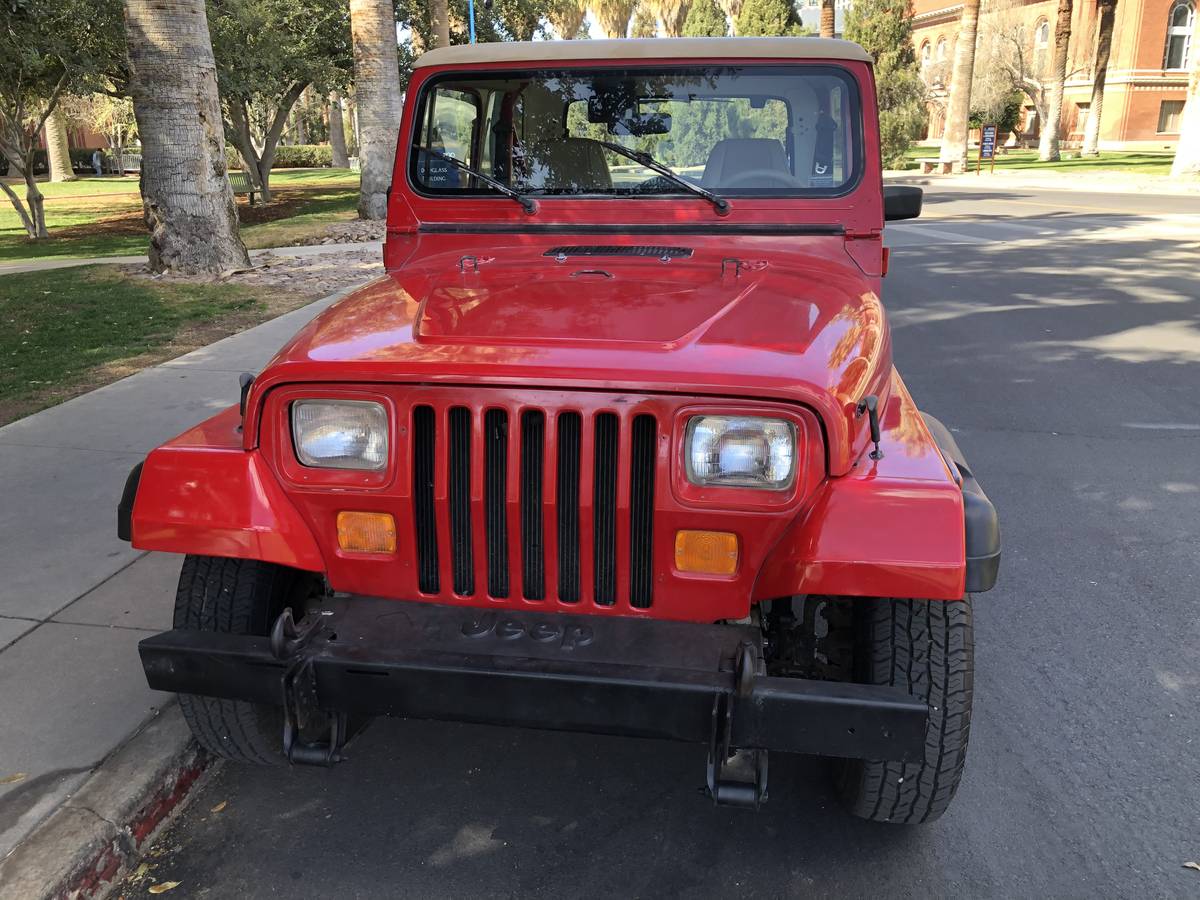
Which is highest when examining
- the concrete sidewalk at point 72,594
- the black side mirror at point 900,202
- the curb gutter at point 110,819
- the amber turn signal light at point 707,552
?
the black side mirror at point 900,202

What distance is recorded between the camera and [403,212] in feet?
12.2

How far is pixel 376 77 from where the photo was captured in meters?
15.7

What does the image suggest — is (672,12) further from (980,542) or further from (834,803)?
(980,542)

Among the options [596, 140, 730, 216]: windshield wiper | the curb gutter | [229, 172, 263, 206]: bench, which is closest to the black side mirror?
[596, 140, 730, 216]: windshield wiper

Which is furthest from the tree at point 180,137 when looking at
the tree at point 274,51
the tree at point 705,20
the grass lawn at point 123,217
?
the tree at point 705,20

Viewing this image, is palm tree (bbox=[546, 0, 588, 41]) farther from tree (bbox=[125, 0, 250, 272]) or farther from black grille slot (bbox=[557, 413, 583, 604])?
black grille slot (bbox=[557, 413, 583, 604])

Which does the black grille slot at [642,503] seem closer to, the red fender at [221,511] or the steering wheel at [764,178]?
the red fender at [221,511]

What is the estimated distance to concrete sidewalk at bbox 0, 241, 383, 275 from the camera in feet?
42.1

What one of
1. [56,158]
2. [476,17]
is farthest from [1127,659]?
[56,158]

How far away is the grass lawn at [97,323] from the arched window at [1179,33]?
49417mm

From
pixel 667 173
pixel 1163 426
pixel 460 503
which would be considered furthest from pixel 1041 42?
pixel 460 503

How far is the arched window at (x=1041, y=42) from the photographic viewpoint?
45.7 m

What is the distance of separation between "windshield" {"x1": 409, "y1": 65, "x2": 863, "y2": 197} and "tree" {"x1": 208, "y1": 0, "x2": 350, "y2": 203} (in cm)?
1716

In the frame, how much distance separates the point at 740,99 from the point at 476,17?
23.9 m
